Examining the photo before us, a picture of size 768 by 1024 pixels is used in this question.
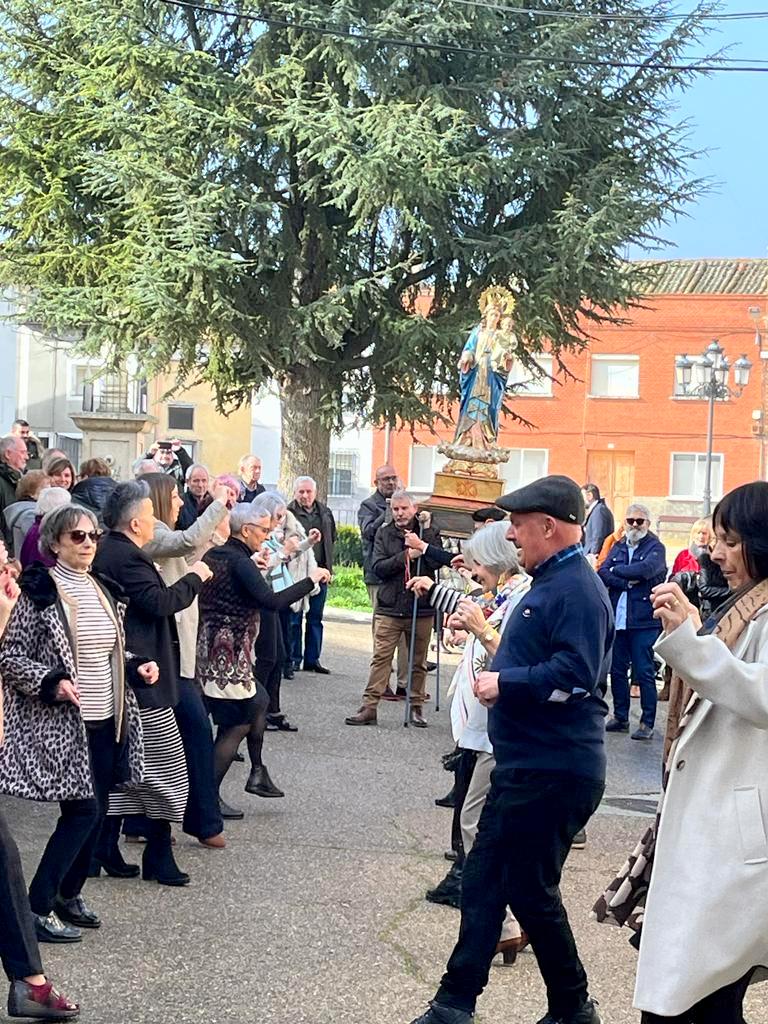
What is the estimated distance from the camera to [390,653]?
41.1ft

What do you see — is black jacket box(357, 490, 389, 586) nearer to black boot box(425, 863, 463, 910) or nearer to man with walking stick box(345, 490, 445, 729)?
man with walking stick box(345, 490, 445, 729)

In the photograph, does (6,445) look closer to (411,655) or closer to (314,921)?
(411,655)

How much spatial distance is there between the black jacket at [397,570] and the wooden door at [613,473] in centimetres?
3654

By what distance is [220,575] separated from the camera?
327 inches

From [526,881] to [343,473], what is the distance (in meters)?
46.8

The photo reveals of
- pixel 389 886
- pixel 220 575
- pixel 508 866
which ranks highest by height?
pixel 220 575

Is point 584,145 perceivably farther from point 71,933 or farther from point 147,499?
point 71,933

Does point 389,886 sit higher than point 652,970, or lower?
lower

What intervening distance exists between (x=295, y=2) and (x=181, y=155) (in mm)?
3061

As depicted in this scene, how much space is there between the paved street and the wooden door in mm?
38897

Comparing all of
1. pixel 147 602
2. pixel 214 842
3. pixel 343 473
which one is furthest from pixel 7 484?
pixel 343 473

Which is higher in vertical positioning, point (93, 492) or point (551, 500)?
point (551, 500)

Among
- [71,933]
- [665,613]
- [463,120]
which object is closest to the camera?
[665,613]

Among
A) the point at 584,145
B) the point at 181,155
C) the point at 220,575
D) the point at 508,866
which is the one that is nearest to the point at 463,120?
the point at 584,145
